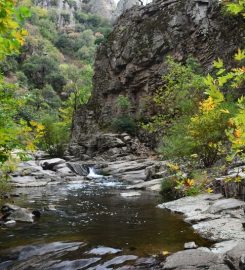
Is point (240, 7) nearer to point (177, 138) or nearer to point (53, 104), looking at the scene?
point (177, 138)

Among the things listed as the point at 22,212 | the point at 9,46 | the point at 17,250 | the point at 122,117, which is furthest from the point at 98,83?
the point at 9,46

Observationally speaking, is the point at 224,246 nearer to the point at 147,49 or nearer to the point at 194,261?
the point at 194,261

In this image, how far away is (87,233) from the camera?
10.4 meters

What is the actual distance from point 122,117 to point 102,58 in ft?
37.5

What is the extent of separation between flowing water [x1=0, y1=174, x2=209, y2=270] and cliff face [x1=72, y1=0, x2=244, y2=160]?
97.1 feet

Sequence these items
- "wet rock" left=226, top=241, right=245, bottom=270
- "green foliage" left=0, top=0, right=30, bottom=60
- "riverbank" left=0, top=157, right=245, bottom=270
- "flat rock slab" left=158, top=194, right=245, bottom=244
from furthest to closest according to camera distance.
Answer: "flat rock slab" left=158, top=194, right=245, bottom=244, "riverbank" left=0, top=157, right=245, bottom=270, "wet rock" left=226, top=241, right=245, bottom=270, "green foliage" left=0, top=0, right=30, bottom=60

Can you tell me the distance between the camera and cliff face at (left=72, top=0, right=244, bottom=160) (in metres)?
42.4

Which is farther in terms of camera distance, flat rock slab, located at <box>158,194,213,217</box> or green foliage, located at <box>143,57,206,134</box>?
green foliage, located at <box>143,57,206,134</box>

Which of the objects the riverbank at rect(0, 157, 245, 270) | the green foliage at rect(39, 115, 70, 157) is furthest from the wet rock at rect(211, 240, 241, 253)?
the green foliage at rect(39, 115, 70, 157)

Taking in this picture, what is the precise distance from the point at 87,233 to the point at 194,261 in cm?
392

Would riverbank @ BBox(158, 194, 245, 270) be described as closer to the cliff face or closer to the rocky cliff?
the cliff face

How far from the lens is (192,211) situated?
1248cm

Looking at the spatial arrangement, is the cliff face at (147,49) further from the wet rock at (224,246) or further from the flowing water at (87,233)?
the wet rock at (224,246)

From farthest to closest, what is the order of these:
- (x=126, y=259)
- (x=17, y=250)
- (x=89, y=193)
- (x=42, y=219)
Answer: (x=89, y=193), (x=42, y=219), (x=17, y=250), (x=126, y=259)
